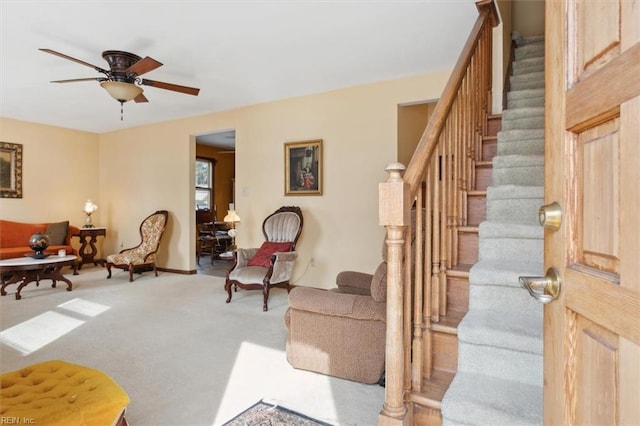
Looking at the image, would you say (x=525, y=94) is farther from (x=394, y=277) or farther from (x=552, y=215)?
(x=552, y=215)

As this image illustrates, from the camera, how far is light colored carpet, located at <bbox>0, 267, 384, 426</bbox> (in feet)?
7.00

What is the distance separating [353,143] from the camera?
477 cm

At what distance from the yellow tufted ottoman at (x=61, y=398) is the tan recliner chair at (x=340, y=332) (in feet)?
3.81

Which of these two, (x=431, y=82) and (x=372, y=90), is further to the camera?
(x=372, y=90)

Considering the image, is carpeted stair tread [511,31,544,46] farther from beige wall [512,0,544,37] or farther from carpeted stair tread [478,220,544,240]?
carpeted stair tread [478,220,544,240]


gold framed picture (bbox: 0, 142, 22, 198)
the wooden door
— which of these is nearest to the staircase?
the wooden door

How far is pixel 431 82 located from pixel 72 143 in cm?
671

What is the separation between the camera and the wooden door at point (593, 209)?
0.60m

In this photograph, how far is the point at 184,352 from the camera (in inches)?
115

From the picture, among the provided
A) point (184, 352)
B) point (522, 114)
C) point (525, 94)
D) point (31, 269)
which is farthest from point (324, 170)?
point (31, 269)

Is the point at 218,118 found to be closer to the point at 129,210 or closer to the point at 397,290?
the point at 129,210

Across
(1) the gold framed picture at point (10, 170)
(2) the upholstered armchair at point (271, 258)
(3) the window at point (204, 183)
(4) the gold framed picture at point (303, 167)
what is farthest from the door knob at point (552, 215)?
(3) the window at point (204, 183)

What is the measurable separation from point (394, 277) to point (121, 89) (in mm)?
3185

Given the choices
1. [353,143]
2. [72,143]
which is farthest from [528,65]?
[72,143]
